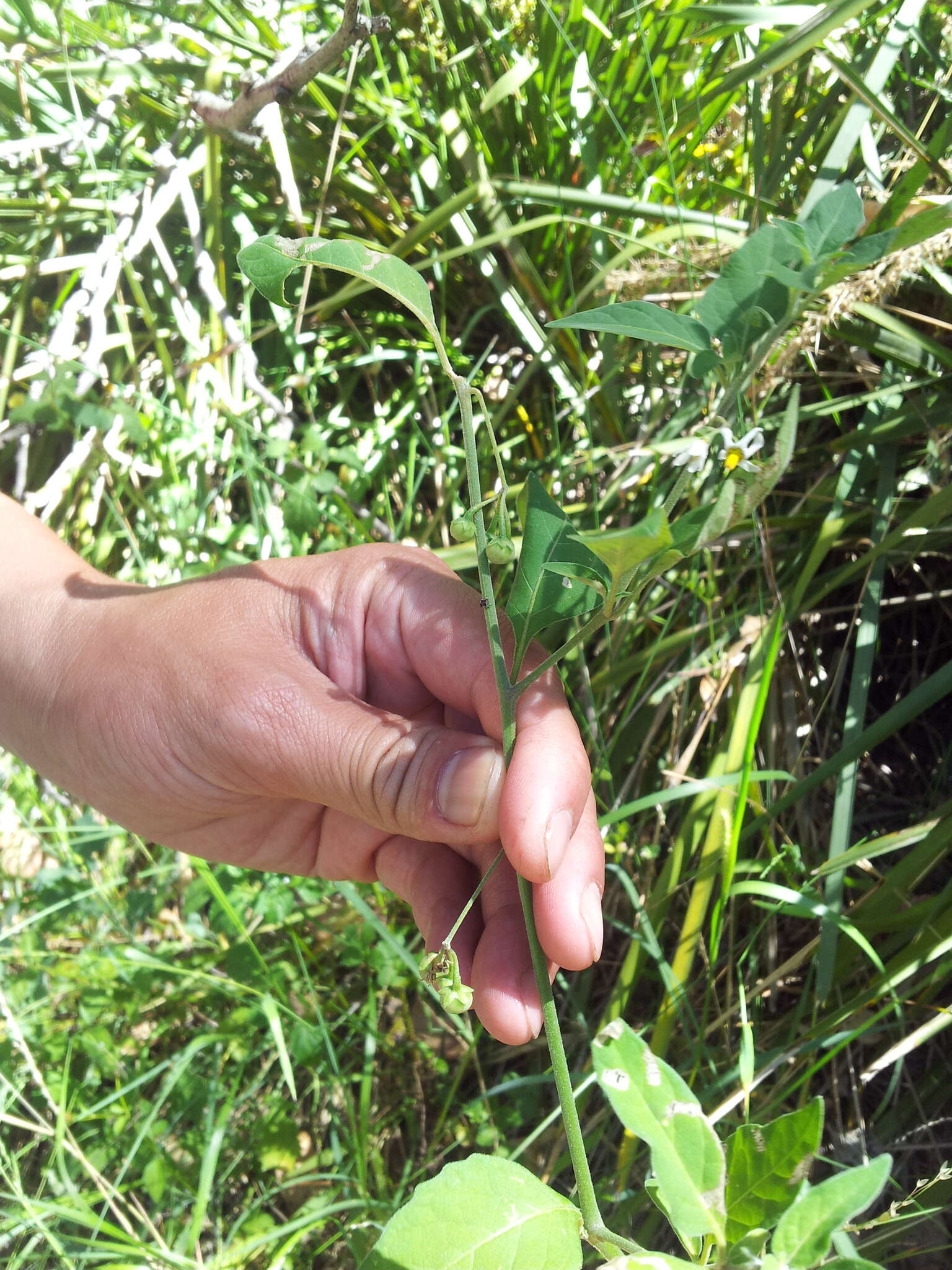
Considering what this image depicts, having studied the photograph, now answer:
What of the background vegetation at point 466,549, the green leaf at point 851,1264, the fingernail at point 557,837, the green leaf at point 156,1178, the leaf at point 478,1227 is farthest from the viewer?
the green leaf at point 156,1178

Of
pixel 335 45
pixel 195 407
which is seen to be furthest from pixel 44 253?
pixel 335 45

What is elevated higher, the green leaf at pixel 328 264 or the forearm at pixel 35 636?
the green leaf at pixel 328 264

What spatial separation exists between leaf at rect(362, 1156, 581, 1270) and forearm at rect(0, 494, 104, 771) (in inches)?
38.0

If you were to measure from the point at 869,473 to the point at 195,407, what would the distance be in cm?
132

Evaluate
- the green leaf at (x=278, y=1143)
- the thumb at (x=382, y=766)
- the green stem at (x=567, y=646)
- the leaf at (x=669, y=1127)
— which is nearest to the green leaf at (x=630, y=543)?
the green stem at (x=567, y=646)

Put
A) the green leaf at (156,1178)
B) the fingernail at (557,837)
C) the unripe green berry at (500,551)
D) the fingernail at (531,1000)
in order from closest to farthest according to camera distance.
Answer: the unripe green berry at (500,551), the fingernail at (557,837), the fingernail at (531,1000), the green leaf at (156,1178)

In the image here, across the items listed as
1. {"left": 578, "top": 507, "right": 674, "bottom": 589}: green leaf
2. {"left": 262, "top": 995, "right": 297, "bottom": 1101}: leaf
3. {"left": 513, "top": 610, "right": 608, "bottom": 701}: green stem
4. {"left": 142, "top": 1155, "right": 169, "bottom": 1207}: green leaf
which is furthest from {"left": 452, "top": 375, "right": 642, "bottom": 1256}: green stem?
{"left": 142, "top": 1155, "right": 169, "bottom": 1207}: green leaf

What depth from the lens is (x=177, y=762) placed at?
1188 mm

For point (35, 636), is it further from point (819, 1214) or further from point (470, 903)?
point (819, 1214)

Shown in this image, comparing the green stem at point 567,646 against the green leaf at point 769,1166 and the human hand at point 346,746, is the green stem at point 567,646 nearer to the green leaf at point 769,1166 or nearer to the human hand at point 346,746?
the human hand at point 346,746

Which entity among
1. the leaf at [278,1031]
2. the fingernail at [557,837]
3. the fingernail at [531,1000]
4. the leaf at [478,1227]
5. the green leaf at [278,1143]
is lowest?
the green leaf at [278,1143]

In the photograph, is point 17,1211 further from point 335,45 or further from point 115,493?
point 335,45

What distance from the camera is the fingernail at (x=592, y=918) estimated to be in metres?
0.97

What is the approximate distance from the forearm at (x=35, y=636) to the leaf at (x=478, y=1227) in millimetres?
964
